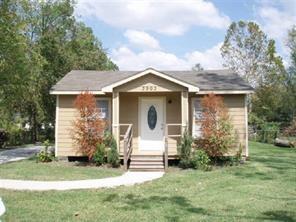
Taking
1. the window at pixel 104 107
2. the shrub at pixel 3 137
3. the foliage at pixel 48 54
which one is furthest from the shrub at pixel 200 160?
the shrub at pixel 3 137

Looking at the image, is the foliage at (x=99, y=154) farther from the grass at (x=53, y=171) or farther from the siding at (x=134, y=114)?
the siding at (x=134, y=114)

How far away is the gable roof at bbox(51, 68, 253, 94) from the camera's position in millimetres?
14875

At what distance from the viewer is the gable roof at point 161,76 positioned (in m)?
14.9

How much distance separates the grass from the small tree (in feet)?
2.35

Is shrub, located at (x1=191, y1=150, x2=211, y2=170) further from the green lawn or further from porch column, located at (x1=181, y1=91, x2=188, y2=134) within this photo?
the green lawn

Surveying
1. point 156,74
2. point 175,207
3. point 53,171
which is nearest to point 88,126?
point 53,171

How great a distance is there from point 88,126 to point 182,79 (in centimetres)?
469

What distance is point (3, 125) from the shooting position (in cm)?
2072

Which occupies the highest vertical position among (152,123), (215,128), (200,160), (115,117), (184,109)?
(184,109)

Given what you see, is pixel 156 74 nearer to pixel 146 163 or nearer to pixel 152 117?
pixel 152 117

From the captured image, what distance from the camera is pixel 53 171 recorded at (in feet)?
43.0

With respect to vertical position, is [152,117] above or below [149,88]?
below

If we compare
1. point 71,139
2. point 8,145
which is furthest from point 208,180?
point 8,145

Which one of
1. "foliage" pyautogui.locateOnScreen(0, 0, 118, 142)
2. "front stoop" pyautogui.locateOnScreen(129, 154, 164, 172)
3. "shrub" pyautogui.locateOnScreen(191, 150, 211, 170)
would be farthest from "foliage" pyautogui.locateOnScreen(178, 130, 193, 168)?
"foliage" pyautogui.locateOnScreen(0, 0, 118, 142)
